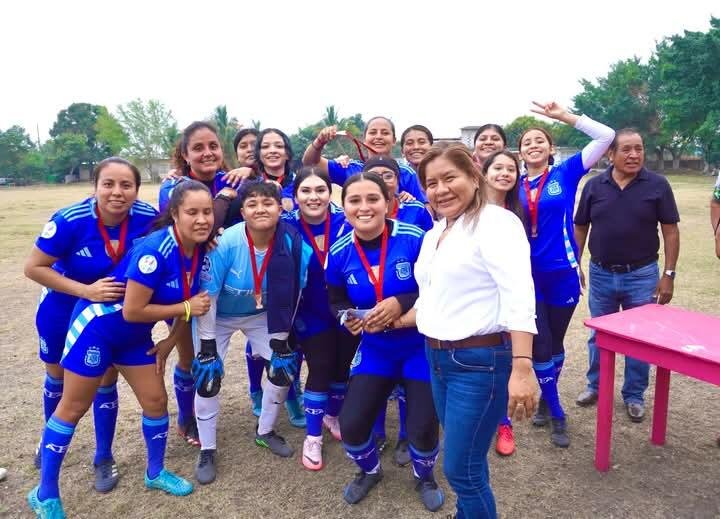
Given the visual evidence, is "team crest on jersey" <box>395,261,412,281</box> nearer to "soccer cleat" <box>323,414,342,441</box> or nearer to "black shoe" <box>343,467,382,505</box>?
"black shoe" <box>343,467,382,505</box>

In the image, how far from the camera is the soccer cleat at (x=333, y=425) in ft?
14.2

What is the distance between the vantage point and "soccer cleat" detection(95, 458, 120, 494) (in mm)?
3605

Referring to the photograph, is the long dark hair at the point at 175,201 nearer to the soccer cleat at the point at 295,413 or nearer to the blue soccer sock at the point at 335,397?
the blue soccer sock at the point at 335,397

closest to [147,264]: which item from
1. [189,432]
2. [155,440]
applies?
[155,440]

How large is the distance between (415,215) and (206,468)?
2426 mm

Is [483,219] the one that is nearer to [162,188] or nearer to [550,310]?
[550,310]

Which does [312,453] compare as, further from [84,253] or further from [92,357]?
[84,253]

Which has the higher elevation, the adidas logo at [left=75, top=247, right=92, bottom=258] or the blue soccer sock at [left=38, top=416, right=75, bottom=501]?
the adidas logo at [left=75, top=247, right=92, bottom=258]

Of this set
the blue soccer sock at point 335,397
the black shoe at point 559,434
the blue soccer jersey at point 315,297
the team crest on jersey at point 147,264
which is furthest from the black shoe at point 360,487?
the team crest on jersey at point 147,264

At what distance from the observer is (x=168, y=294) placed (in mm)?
3334

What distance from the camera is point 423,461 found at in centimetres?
336

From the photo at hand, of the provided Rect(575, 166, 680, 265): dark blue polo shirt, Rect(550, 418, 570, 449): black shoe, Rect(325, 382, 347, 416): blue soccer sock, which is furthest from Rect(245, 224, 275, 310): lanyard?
Rect(575, 166, 680, 265): dark blue polo shirt

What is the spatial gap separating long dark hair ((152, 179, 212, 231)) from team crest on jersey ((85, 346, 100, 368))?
2.78ft

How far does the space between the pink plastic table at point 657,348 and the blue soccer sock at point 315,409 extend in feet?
6.55
